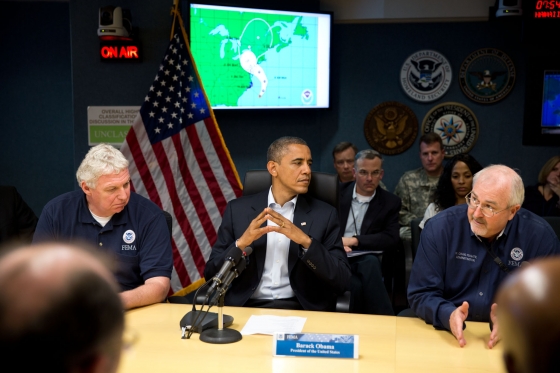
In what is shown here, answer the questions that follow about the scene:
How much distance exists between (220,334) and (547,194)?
3379 millimetres

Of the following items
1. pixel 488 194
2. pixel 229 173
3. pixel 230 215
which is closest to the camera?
pixel 488 194

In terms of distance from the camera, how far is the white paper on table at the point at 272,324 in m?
2.12

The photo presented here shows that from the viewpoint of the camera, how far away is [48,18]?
566 centimetres

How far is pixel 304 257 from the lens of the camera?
2.66 metres

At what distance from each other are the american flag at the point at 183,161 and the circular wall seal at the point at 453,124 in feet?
6.28

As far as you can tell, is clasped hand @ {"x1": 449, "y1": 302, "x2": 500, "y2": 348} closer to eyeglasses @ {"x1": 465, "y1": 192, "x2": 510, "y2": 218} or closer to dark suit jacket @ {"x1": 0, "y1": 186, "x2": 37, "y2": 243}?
eyeglasses @ {"x1": 465, "y1": 192, "x2": 510, "y2": 218}

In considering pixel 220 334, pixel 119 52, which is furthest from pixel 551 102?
pixel 220 334

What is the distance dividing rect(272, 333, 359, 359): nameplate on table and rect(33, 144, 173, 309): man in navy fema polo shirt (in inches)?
31.3

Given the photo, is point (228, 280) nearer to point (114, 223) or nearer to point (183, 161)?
point (114, 223)

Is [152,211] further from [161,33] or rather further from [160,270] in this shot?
[161,33]

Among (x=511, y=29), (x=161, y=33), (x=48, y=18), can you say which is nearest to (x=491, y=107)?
(x=511, y=29)

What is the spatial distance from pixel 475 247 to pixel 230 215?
3.95 feet

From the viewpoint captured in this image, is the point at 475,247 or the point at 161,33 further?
the point at 161,33

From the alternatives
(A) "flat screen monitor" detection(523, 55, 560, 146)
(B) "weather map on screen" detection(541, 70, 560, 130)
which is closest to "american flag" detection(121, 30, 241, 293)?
(A) "flat screen monitor" detection(523, 55, 560, 146)
